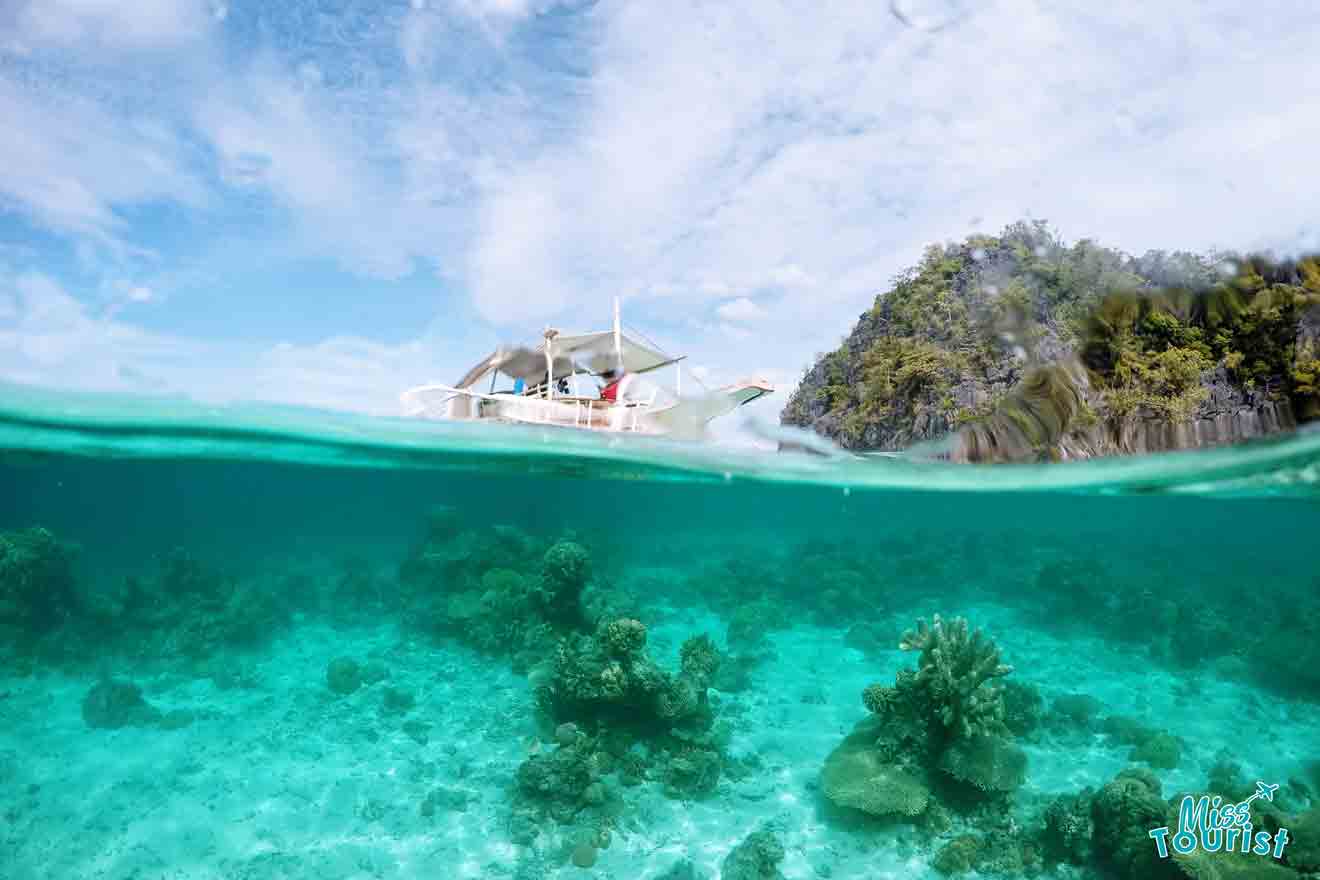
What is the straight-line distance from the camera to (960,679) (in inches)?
333

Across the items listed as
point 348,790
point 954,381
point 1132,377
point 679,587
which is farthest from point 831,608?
point 348,790

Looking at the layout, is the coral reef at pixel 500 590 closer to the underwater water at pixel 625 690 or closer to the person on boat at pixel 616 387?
the underwater water at pixel 625 690

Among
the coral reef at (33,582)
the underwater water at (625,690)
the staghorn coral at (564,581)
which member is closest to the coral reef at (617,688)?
the underwater water at (625,690)

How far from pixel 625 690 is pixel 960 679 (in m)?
4.69

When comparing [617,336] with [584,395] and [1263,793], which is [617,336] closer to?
[584,395]

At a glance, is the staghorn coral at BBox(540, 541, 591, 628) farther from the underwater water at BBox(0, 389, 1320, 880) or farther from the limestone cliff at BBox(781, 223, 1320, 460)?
the limestone cliff at BBox(781, 223, 1320, 460)

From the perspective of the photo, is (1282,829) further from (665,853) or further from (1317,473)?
(1317,473)

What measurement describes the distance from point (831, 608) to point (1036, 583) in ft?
27.5

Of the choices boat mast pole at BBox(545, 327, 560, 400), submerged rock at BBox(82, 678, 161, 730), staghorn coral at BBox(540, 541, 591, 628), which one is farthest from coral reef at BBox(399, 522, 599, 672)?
submerged rock at BBox(82, 678, 161, 730)

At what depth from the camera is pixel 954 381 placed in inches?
427

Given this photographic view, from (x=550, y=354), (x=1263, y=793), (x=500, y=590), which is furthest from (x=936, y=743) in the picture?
(x=550, y=354)

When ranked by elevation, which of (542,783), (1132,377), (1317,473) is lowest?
(542,783)

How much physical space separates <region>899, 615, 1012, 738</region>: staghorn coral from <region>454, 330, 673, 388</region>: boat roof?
28.8ft

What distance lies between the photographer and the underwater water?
8250 millimetres
